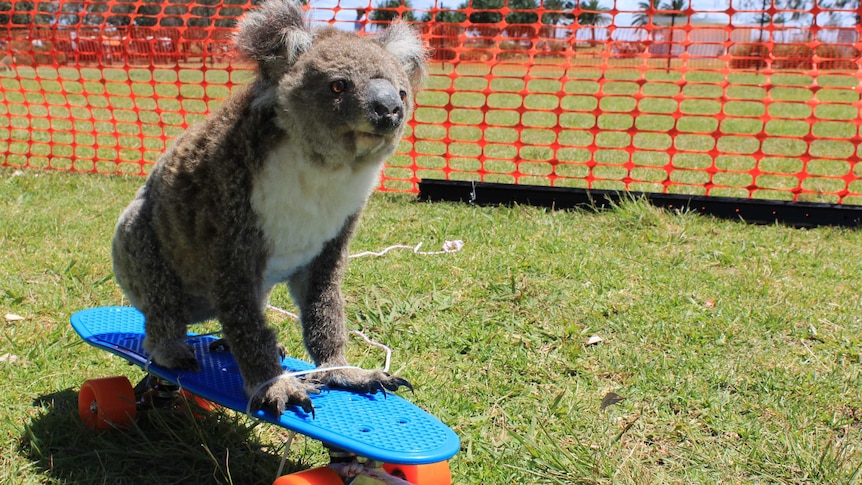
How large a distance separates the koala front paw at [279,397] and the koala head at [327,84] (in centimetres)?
75

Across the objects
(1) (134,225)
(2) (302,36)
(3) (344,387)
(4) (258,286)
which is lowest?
(3) (344,387)

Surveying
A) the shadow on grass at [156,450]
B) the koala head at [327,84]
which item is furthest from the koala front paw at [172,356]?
the koala head at [327,84]

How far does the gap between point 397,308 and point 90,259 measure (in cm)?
208

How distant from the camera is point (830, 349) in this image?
3469 millimetres

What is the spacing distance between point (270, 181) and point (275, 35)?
0.47 metres

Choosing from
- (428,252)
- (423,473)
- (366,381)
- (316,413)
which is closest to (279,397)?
(316,413)

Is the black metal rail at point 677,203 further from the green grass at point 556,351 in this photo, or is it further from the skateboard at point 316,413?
the skateboard at point 316,413

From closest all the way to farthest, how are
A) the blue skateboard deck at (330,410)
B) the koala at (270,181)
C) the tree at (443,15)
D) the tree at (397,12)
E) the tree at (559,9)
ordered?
the blue skateboard deck at (330,410) < the koala at (270,181) < the tree at (397,12) < the tree at (559,9) < the tree at (443,15)

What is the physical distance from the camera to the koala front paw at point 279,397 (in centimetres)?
229

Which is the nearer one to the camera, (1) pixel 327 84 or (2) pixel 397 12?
(1) pixel 327 84

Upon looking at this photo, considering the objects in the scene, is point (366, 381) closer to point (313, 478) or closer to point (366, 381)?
point (366, 381)

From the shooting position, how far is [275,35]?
230 centimetres

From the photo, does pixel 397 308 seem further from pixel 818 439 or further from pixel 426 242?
pixel 818 439

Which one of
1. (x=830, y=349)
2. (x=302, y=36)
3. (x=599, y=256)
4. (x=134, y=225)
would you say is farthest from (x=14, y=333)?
(x=830, y=349)
